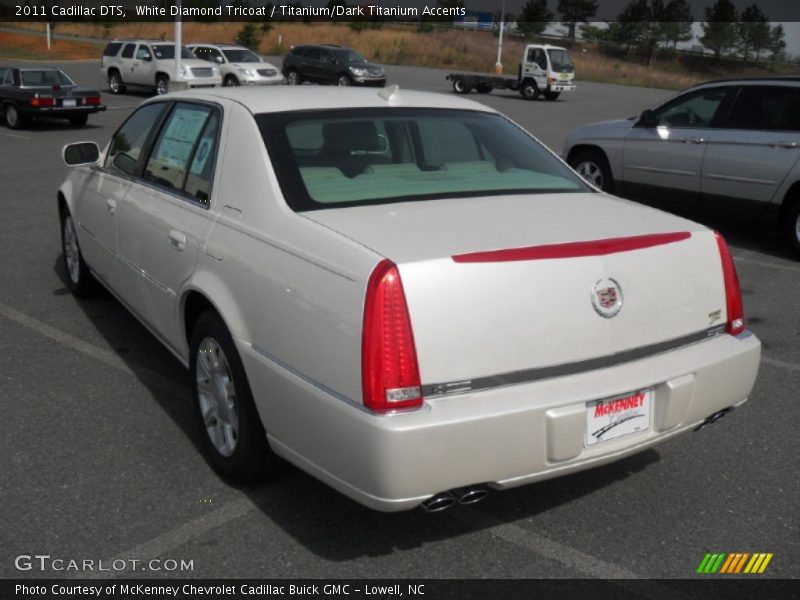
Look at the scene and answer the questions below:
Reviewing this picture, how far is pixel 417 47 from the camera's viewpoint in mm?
59531

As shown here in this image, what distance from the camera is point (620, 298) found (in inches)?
127

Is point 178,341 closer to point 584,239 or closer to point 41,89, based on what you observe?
point 584,239

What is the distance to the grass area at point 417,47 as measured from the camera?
54.3 metres

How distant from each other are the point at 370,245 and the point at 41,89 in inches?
717

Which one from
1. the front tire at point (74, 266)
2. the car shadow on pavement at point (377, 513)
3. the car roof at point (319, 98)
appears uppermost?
the car roof at point (319, 98)

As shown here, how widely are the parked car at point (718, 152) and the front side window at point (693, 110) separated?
0.01 metres

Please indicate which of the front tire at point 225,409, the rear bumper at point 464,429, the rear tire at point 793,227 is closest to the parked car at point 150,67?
the rear tire at point 793,227

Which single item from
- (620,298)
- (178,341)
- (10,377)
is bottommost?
(10,377)

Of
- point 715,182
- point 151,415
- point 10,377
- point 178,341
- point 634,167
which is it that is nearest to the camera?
point 178,341

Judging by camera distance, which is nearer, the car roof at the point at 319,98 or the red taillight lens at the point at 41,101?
the car roof at the point at 319,98

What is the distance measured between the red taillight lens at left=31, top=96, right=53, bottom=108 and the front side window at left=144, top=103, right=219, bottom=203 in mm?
15637

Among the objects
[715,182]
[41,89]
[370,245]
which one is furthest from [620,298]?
[41,89]

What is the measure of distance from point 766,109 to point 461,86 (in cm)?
2654

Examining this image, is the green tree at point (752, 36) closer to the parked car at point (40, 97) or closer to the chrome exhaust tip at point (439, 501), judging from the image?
the parked car at point (40, 97)
